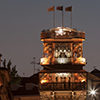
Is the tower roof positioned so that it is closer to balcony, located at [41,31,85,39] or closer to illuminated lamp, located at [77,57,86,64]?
balcony, located at [41,31,85,39]

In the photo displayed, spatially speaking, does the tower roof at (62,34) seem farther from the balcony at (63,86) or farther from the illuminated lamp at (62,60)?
the balcony at (63,86)

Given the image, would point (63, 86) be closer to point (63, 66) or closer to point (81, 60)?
point (63, 66)

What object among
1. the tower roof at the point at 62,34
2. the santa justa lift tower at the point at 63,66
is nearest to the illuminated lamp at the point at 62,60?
the santa justa lift tower at the point at 63,66

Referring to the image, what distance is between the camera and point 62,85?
72.1m

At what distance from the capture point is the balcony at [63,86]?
71812 millimetres

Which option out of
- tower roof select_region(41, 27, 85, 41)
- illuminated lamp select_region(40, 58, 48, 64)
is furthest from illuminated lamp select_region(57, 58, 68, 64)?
tower roof select_region(41, 27, 85, 41)

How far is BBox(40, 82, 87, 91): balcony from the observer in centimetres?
7181

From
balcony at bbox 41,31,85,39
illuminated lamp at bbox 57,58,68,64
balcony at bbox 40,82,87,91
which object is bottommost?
balcony at bbox 40,82,87,91

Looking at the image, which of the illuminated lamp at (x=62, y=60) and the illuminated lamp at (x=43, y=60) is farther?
the illuminated lamp at (x=43, y=60)

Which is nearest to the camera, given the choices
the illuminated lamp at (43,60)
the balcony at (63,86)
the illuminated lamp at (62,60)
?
the balcony at (63,86)

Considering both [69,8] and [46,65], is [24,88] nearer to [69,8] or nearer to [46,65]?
[46,65]

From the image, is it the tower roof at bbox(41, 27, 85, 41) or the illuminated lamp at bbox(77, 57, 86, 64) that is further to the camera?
the illuminated lamp at bbox(77, 57, 86, 64)

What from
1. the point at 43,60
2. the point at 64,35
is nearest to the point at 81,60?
the point at 64,35

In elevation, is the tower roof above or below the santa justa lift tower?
above
